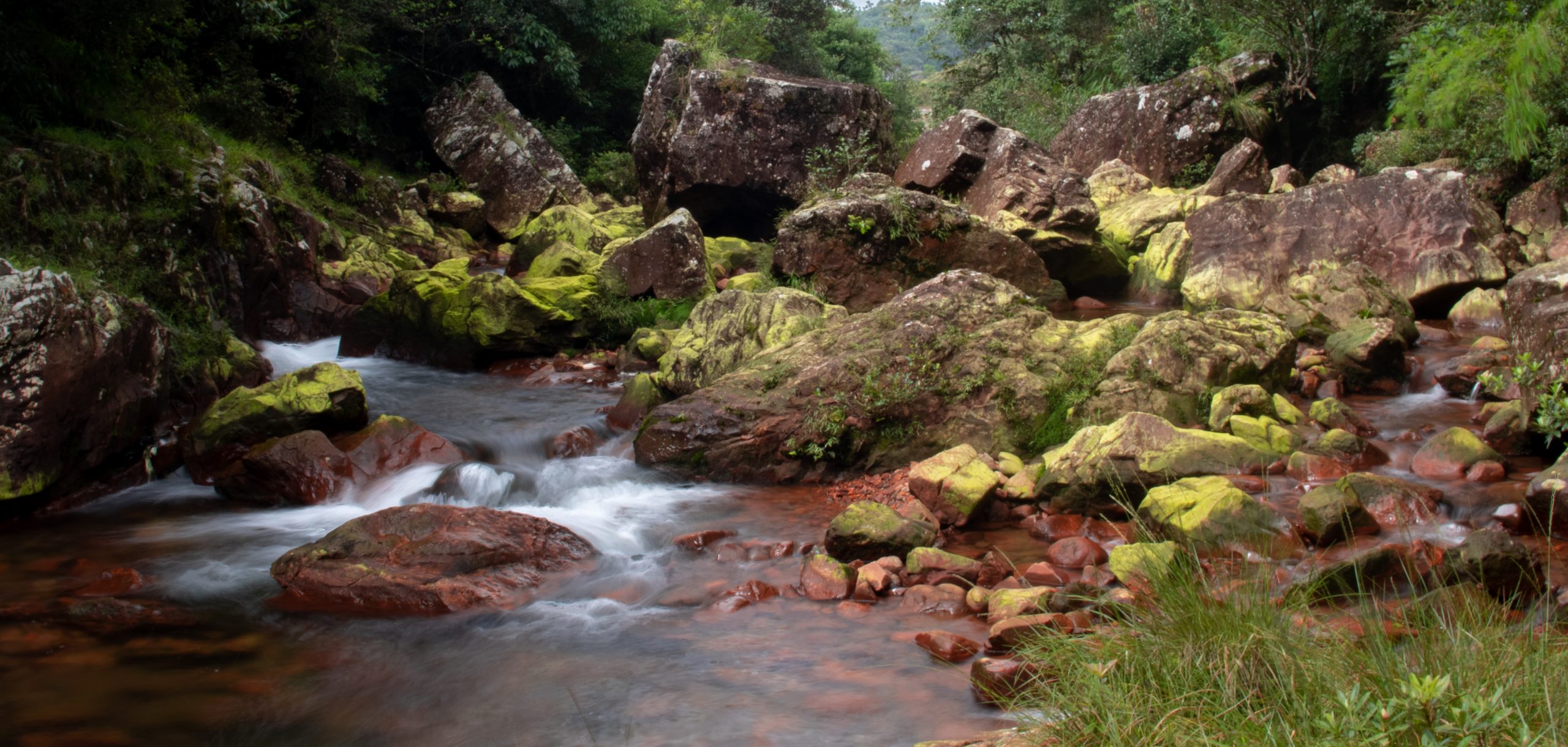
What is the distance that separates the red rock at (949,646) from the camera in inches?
173

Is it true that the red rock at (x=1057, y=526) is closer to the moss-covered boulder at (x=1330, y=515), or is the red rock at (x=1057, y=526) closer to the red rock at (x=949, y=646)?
the moss-covered boulder at (x=1330, y=515)

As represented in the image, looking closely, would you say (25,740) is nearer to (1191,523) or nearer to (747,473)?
(747,473)

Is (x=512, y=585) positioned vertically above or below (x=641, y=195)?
below

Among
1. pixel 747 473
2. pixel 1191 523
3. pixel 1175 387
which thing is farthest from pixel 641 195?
pixel 1191 523

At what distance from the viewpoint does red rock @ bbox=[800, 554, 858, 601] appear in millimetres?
5297

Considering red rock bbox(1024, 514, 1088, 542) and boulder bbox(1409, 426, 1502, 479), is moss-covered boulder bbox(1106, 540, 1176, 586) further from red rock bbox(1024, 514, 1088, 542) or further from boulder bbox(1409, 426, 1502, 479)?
boulder bbox(1409, 426, 1502, 479)

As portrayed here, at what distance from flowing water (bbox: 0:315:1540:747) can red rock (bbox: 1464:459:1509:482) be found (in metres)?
0.13

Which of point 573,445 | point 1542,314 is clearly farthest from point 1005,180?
point 1542,314

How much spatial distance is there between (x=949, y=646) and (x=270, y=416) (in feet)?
20.3

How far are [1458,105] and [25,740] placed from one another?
1544 centimetres

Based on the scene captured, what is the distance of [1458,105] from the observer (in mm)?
12648

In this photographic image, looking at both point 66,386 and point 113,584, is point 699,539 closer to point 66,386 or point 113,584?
point 113,584

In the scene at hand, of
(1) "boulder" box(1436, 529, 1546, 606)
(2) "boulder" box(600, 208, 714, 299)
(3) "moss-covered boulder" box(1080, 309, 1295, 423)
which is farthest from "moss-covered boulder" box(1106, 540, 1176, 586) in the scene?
(2) "boulder" box(600, 208, 714, 299)

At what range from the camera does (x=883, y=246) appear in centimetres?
1163
